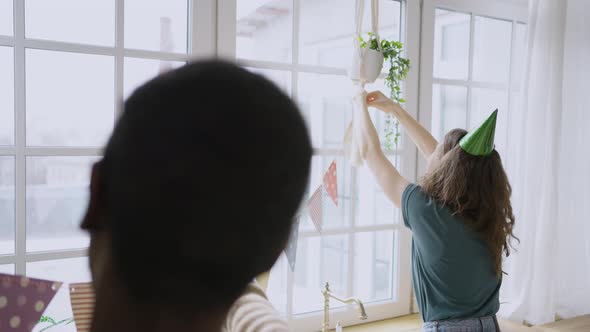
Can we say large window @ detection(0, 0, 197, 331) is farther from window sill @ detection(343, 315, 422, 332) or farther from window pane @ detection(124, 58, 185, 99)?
window sill @ detection(343, 315, 422, 332)

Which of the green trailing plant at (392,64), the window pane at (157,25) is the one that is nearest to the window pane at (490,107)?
the green trailing plant at (392,64)

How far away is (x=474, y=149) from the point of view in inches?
51.0

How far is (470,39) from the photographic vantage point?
2217 millimetres

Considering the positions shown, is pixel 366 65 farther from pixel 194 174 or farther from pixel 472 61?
pixel 194 174

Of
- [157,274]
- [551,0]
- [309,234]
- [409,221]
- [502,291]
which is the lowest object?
[502,291]

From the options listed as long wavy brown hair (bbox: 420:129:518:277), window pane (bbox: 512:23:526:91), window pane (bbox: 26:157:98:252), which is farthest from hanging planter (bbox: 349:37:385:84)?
window pane (bbox: 512:23:526:91)

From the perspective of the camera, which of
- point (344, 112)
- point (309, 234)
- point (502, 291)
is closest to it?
point (309, 234)

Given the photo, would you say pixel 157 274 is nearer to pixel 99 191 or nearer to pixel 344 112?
pixel 99 191

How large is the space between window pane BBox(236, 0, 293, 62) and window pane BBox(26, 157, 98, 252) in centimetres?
62

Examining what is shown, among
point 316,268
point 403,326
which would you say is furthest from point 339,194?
point 403,326

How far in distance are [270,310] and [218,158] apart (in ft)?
0.74

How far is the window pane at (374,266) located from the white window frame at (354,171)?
3 cm

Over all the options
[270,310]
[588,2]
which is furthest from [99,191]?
[588,2]

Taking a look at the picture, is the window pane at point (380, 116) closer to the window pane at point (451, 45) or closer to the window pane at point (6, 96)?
the window pane at point (451, 45)
